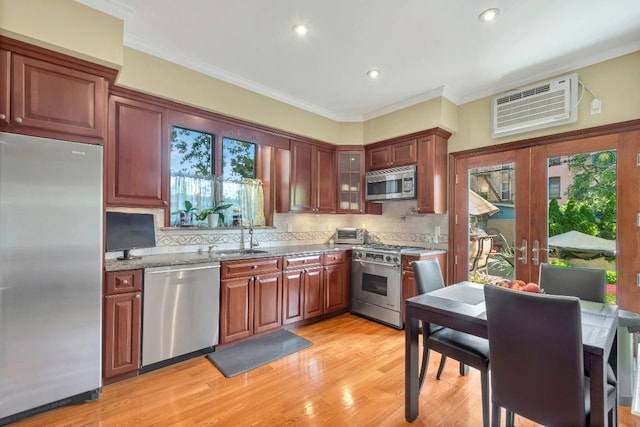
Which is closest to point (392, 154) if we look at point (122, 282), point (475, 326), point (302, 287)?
point (302, 287)

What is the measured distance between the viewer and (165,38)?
8.24 feet

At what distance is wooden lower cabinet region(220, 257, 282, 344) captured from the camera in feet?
9.33

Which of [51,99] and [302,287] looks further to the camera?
Answer: [302,287]

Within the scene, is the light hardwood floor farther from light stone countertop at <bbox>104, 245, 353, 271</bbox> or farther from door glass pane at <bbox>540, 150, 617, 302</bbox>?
door glass pane at <bbox>540, 150, 617, 302</bbox>

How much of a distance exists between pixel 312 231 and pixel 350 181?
95 cm

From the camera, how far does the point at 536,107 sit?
9.79 ft

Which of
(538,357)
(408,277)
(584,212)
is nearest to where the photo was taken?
(538,357)

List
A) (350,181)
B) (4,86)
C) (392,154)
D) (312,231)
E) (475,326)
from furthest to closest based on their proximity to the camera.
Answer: (312,231) < (350,181) < (392,154) < (4,86) < (475,326)

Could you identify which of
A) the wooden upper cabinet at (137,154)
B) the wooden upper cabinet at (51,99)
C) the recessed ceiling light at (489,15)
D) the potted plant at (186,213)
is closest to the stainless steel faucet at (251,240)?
the potted plant at (186,213)

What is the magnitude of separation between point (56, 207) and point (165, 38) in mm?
1633

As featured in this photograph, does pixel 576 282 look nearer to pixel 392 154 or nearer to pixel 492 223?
pixel 492 223

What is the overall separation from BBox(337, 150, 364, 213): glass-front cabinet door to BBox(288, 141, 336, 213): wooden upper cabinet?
0.11 m

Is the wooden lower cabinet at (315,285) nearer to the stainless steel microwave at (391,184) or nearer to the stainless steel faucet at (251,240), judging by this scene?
the stainless steel faucet at (251,240)

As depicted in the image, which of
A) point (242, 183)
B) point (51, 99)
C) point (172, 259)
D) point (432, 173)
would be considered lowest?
point (172, 259)
